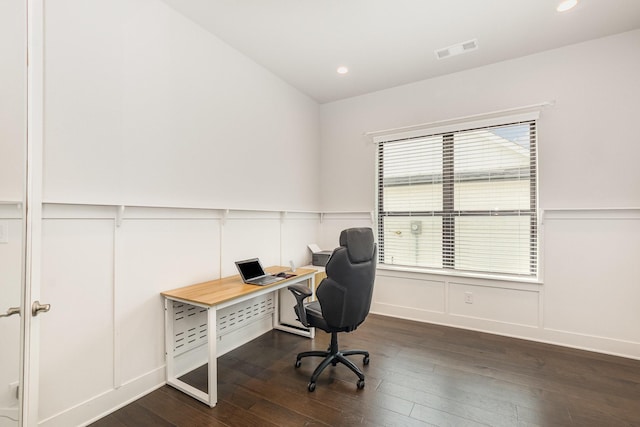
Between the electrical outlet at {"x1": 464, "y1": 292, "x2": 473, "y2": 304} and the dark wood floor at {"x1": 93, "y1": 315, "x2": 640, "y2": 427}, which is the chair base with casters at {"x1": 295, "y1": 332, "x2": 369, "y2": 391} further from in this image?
the electrical outlet at {"x1": 464, "y1": 292, "x2": 473, "y2": 304}

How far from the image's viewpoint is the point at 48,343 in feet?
5.60

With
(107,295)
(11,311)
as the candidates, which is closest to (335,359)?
(107,295)

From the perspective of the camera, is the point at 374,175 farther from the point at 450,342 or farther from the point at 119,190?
the point at 119,190

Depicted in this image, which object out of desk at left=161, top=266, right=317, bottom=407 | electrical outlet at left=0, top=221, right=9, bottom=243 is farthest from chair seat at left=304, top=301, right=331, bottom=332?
electrical outlet at left=0, top=221, right=9, bottom=243

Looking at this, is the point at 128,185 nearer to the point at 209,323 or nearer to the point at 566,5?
the point at 209,323

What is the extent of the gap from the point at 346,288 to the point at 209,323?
99 centimetres

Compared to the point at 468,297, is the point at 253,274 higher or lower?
higher

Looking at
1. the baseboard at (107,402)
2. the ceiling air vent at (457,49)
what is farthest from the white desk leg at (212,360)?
the ceiling air vent at (457,49)

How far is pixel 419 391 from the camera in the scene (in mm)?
2186

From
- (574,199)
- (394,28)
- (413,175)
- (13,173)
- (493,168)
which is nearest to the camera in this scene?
(13,173)

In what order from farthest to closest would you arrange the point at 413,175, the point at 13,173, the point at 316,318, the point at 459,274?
1. the point at 413,175
2. the point at 459,274
3. the point at 316,318
4. the point at 13,173

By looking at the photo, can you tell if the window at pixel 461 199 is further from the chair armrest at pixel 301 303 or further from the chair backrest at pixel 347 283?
the chair armrest at pixel 301 303

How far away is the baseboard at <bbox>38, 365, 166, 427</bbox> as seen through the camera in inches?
69.3

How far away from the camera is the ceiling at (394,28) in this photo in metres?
2.36
